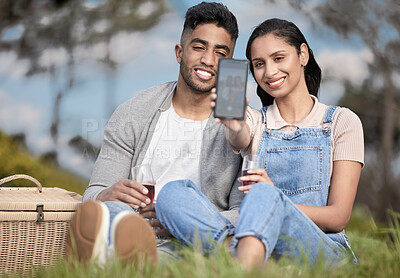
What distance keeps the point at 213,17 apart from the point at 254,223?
5.14 feet

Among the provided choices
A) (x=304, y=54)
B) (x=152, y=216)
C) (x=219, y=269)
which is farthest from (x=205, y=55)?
(x=219, y=269)

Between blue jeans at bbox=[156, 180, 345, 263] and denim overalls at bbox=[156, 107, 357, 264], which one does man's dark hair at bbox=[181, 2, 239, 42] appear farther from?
blue jeans at bbox=[156, 180, 345, 263]

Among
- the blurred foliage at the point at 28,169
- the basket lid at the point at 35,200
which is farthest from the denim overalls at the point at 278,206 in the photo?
the blurred foliage at the point at 28,169

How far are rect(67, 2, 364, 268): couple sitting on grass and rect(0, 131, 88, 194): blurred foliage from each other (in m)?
3.00

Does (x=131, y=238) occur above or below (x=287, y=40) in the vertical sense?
below

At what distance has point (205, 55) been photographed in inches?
124

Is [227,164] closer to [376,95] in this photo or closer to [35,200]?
[35,200]

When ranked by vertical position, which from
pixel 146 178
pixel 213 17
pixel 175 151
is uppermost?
pixel 213 17

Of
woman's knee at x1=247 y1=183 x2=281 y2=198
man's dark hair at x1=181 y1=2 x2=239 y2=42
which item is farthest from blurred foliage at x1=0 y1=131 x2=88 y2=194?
woman's knee at x1=247 y1=183 x2=281 y2=198

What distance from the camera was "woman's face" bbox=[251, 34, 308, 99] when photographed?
2.76m

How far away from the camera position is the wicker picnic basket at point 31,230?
9.50 ft

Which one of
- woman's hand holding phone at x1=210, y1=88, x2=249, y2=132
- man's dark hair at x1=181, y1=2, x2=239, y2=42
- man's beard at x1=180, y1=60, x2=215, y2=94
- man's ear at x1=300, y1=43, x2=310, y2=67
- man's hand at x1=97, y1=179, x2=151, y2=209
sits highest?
man's dark hair at x1=181, y1=2, x2=239, y2=42

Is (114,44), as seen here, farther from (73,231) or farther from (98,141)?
(73,231)

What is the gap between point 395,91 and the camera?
23.9 feet
